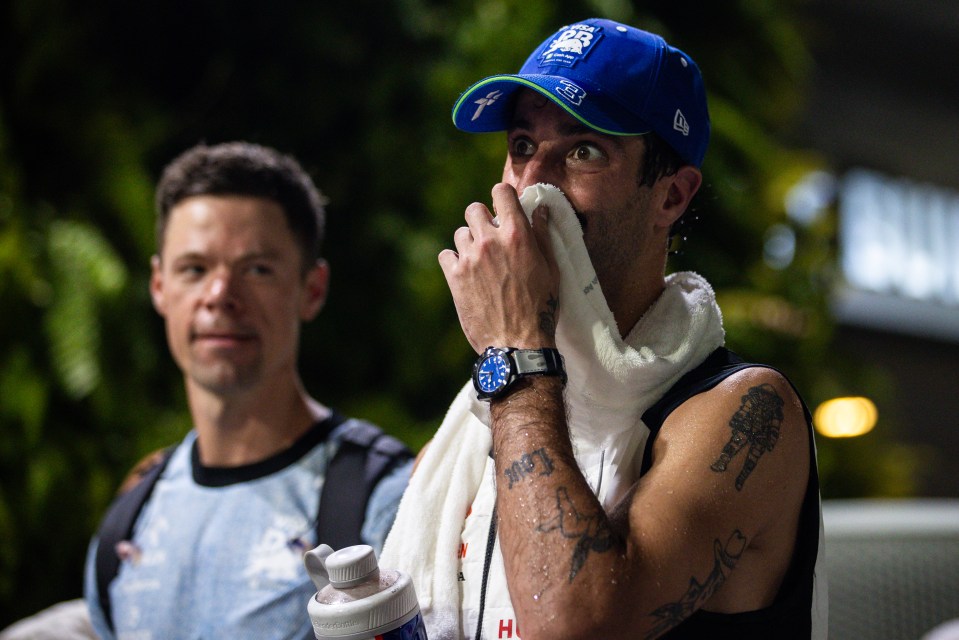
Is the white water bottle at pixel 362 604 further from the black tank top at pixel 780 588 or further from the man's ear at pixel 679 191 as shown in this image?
the man's ear at pixel 679 191

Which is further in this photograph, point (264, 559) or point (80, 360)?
point (80, 360)

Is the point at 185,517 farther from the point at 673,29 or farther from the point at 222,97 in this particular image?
the point at 673,29

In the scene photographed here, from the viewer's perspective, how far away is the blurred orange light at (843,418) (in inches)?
213

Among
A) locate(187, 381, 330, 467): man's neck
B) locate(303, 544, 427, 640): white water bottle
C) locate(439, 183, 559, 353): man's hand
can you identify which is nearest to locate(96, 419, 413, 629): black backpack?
locate(187, 381, 330, 467): man's neck

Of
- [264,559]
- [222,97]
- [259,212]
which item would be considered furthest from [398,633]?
[222,97]

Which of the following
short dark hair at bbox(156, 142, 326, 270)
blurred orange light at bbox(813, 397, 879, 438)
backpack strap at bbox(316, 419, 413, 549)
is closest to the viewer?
backpack strap at bbox(316, 419, 413, 549)

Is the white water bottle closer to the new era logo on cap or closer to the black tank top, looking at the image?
the black tank top

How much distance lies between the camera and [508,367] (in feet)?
4.43

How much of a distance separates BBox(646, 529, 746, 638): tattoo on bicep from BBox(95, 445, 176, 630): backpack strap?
5.02 ft

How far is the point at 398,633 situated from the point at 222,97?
426 centimetres

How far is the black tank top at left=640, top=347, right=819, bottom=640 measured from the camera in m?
1.33

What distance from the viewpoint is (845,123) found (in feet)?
26.8

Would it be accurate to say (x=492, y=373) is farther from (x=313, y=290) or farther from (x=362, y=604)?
(x=313, y=290)

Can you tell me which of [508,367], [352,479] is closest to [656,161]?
[508,367]
